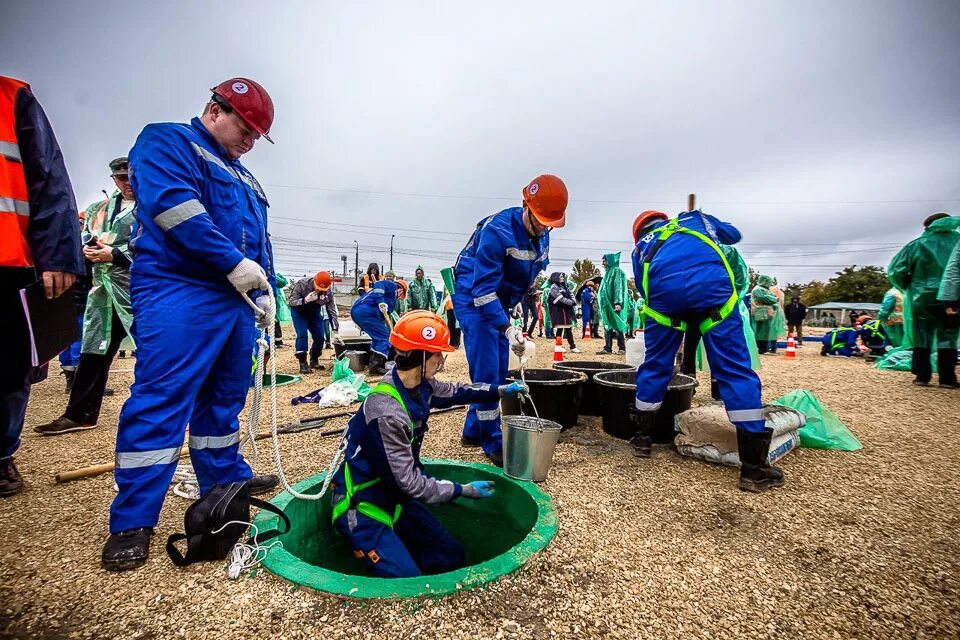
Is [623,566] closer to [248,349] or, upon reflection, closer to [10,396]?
[248,349]

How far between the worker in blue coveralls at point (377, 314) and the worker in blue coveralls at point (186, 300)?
16.5 feet

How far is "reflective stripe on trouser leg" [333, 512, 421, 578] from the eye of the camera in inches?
82.0

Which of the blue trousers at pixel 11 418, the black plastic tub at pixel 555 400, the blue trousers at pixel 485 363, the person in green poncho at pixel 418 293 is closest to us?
the blue trousers at pixel 11 418

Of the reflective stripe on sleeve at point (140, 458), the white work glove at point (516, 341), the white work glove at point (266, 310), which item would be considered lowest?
the reflective stripe on sleeve at point (140, 458)

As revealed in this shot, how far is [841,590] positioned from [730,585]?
1.38ft

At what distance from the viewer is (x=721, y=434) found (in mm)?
3090

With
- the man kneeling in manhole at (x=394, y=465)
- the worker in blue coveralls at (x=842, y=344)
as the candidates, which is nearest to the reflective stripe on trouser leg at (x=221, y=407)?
the man kneeling in manhole at (x=394, y=465)

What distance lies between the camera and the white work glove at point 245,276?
195cm

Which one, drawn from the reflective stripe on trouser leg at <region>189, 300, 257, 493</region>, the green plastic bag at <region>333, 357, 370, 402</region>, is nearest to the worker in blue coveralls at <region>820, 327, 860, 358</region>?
the green plastic bag at <region>333, 357, 370, 402</region>

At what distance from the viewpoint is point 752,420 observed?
267cm

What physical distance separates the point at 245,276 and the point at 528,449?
70.1 inches

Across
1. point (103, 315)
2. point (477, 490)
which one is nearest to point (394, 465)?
point (477, 490)

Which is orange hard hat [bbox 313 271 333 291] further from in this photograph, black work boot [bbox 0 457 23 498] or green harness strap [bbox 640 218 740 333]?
green harness strap [bbox 640 218 740 333]

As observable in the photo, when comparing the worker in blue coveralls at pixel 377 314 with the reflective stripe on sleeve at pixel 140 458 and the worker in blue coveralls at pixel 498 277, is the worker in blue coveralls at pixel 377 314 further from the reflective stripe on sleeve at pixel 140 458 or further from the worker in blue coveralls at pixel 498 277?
the reflective stripe on sleeve at pixel 140 458
